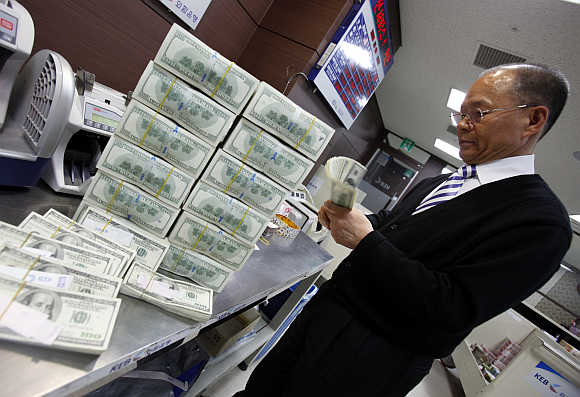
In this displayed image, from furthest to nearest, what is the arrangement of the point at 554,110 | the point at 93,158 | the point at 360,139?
the point at 360,139 < the point at 93,158 < the point at 554,110

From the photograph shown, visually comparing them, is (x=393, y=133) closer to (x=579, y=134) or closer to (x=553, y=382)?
(x=579, y=134)

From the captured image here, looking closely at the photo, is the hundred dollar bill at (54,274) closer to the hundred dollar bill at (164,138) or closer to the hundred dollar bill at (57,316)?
the hundred dollar bill at (57,316)

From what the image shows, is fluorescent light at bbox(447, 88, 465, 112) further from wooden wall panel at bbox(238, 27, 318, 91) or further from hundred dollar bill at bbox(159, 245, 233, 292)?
hundred dollar bill at bbox(159, 245, 233, 292)

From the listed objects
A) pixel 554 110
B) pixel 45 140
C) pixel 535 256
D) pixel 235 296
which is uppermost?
pixel 554 110

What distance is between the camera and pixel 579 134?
313 centimetres

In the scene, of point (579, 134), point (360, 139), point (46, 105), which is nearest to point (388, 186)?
point (360, 139)

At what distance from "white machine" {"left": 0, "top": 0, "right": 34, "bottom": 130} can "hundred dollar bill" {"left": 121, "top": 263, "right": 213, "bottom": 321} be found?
0.72m

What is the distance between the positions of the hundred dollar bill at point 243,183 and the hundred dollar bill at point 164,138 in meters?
0.05

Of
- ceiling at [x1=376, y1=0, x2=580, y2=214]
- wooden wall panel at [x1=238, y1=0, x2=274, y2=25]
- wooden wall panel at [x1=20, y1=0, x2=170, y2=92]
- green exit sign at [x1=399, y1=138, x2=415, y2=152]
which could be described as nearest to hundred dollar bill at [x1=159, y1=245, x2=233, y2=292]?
wooden wall panel at [x1=20, y1=0, x2=170, y2=92]

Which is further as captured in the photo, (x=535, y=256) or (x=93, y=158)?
(x=93, y=158)

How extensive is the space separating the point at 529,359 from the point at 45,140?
3.87 metres

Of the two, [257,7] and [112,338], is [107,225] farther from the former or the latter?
[257,7]

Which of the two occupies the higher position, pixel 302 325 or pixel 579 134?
pixel 579 134

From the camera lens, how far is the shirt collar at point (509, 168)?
2.83ft
